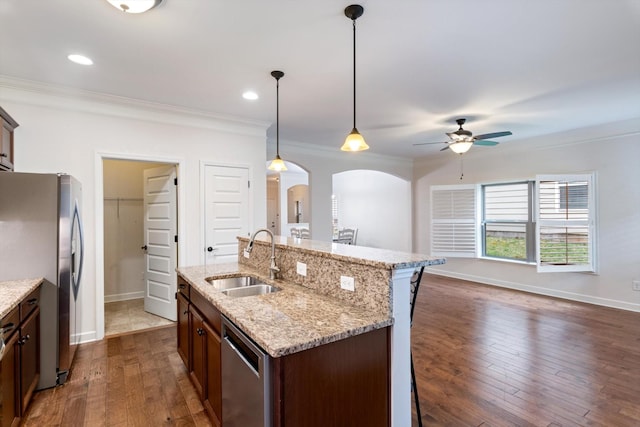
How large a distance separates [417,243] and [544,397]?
502 cm

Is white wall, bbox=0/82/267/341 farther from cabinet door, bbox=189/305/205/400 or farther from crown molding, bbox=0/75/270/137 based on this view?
cabinet door, bbox=189/305/205/400

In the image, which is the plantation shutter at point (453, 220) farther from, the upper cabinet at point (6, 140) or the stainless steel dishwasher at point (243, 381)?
the upper cabinet at point (6, 140)

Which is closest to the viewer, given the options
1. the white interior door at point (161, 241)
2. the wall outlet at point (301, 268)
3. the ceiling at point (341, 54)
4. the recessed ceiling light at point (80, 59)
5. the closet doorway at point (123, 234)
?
the ceiling at point (341, 54)

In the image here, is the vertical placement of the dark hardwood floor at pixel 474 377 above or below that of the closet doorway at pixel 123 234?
below

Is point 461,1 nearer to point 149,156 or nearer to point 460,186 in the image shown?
point 149,156

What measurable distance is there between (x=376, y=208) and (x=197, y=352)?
21.7 ft

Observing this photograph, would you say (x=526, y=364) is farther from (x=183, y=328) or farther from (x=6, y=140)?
(x=6, y=140)

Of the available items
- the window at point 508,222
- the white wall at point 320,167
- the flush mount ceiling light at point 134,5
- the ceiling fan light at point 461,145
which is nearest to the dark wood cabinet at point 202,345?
the flush mount ceiling light at point 134,5

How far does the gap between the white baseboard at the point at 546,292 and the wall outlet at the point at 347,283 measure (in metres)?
5.03

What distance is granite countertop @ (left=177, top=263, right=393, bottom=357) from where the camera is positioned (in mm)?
1301

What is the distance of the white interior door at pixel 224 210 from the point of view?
404 centimetres

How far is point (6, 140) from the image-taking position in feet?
9.25

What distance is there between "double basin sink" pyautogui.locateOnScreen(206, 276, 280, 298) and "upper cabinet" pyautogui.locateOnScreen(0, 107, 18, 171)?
2.11 meters

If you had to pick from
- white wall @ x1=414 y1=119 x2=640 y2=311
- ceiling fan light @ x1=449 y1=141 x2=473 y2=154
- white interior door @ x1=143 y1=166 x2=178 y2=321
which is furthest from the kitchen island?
white wall @ x1=414 y1=119 x2=640 y2=311
